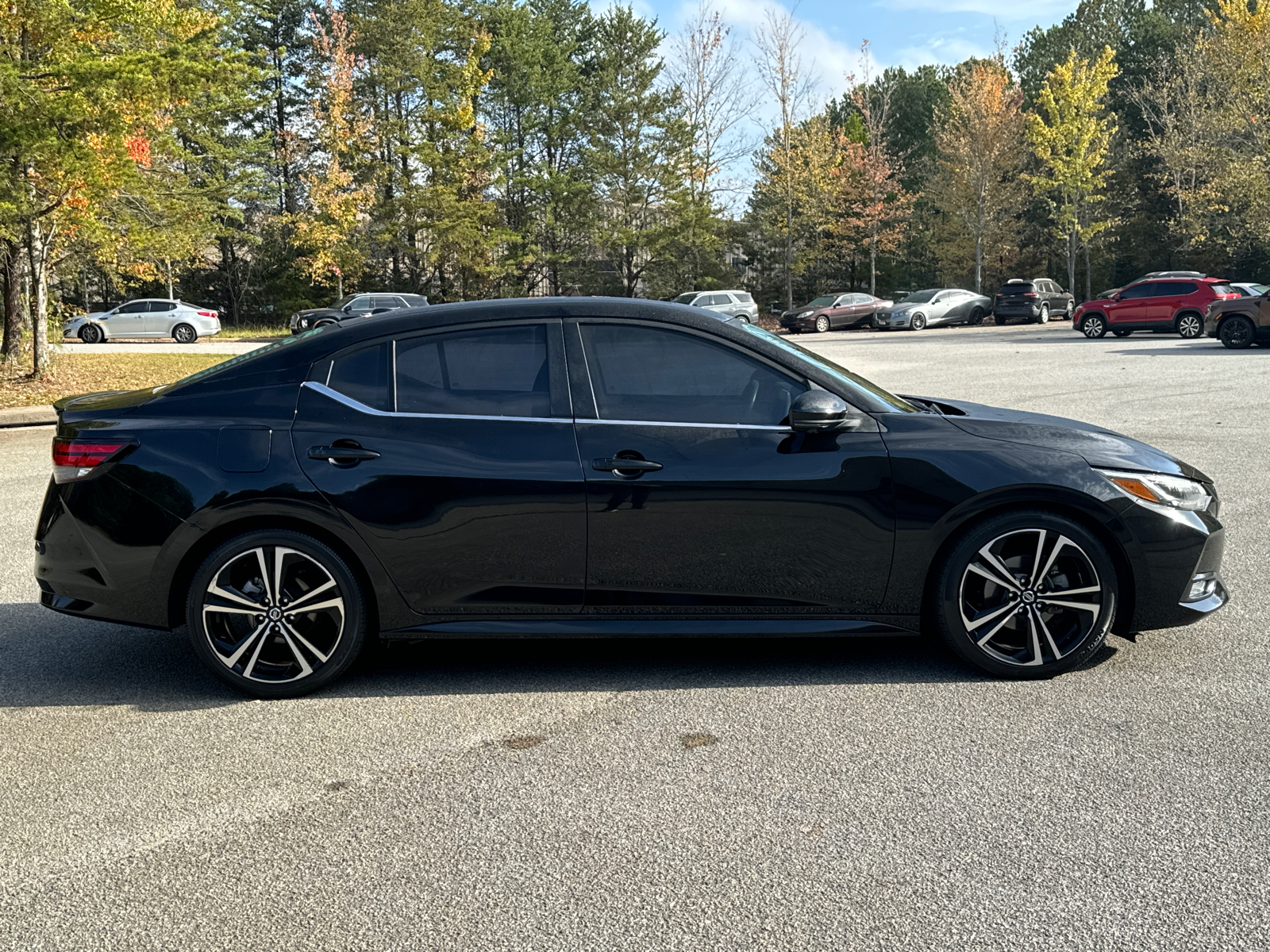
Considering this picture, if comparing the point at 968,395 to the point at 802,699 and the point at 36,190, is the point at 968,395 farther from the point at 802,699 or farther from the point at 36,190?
the point at 36,190

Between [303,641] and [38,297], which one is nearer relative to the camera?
Answer: [303,641]

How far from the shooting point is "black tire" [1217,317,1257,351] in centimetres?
2417

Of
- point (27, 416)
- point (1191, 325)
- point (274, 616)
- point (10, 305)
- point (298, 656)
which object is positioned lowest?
point (298, 656)

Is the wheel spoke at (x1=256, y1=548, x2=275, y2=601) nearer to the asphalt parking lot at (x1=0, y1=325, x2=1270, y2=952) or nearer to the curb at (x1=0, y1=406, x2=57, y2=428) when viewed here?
the asphalt parking lot at (x1=0, y1=325, x2=1270, y2=952)

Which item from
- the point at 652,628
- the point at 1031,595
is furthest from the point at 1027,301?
the point at 652,628

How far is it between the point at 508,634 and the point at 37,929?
199 centimetres

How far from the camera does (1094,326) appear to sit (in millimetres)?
30359

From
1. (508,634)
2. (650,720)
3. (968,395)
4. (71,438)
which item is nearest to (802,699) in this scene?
→ (650,720)

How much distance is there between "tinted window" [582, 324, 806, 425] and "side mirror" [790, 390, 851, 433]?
12cm

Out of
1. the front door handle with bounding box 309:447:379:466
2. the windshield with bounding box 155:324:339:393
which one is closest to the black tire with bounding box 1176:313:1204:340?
the windshield with bounding box 155:324:339:393

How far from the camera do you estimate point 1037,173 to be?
172ft

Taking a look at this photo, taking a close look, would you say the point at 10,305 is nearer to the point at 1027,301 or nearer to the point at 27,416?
the point at 27,416

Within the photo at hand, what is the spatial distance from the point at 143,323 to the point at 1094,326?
29947 mm

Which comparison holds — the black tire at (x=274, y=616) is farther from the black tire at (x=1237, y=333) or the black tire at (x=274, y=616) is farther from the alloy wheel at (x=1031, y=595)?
the black tire at (x=1237, y=333)
